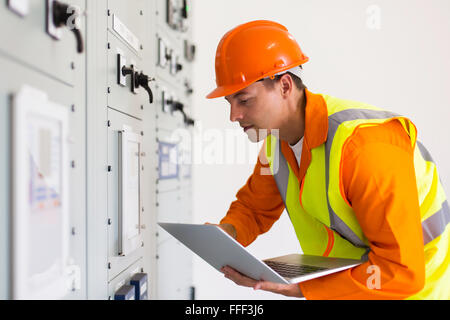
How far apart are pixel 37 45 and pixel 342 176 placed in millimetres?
835

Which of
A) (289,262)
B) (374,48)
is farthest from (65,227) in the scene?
(374,48)

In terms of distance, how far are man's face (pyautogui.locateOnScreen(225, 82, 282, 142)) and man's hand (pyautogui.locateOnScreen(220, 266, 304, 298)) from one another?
47cm

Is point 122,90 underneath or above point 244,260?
above

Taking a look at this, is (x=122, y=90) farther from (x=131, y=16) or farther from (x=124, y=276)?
(x=124, y=276)

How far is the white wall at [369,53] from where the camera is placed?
2473 mm

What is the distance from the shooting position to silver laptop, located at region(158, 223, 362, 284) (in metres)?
1.06

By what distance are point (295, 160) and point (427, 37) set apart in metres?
1.59

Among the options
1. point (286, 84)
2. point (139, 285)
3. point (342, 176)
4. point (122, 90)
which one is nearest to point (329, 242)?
point (342, 176)

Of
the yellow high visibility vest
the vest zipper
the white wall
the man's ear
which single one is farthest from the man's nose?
the white wall

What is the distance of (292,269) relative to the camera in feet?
3.99

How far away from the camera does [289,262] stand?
133 centimetres
